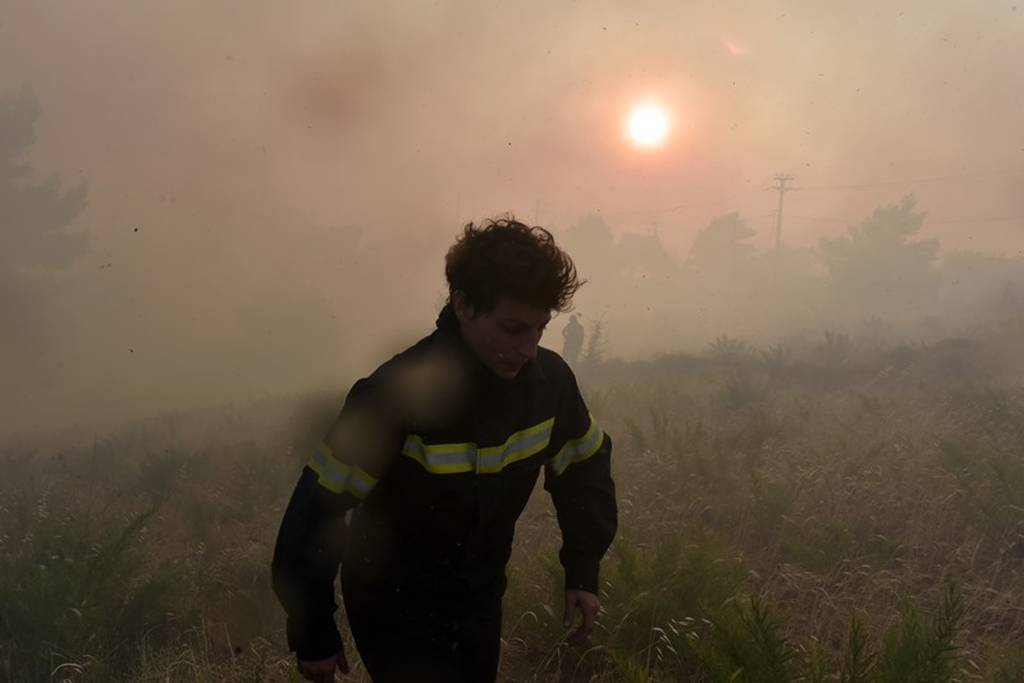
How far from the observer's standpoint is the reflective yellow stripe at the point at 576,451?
7.39ft

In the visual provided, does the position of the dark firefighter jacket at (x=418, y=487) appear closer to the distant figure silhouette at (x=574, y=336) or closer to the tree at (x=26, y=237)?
the distant figure silhouette at (x=574, y=336)

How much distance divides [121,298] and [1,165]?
6.51 m

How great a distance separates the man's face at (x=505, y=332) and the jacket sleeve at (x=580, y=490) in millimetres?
340

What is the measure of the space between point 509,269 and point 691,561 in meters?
2.30

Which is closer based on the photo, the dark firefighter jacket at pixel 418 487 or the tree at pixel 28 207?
the dark firefighter jacket at pixel 418 487

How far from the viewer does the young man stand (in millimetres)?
1767

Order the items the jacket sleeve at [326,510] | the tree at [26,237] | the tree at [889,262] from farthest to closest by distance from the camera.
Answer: the tree at [889,262]
the tree at [26,237]
the jacket sleeve at [326,510]

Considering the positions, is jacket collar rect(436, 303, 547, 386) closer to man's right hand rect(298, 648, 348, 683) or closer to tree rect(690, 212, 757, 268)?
man's right hand rect(298, 648, 348, 683)

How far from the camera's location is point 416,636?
6.29 ft

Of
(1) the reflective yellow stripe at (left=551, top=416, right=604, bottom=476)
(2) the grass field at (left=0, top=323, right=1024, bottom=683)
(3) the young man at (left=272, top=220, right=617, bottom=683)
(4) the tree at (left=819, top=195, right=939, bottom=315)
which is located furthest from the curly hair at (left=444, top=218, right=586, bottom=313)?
(4) the tree at (left=819, top=195, right=939, bottom=315)

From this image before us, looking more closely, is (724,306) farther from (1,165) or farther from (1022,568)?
(1022,568)

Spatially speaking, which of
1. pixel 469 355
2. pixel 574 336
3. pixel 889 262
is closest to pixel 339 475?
pixel 469 355

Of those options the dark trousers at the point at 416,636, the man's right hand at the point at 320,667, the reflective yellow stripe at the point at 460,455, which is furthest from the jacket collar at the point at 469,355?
the man's right hand at the point at 320,667

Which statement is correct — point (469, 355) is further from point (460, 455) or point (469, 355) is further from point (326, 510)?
point (326, 510)
